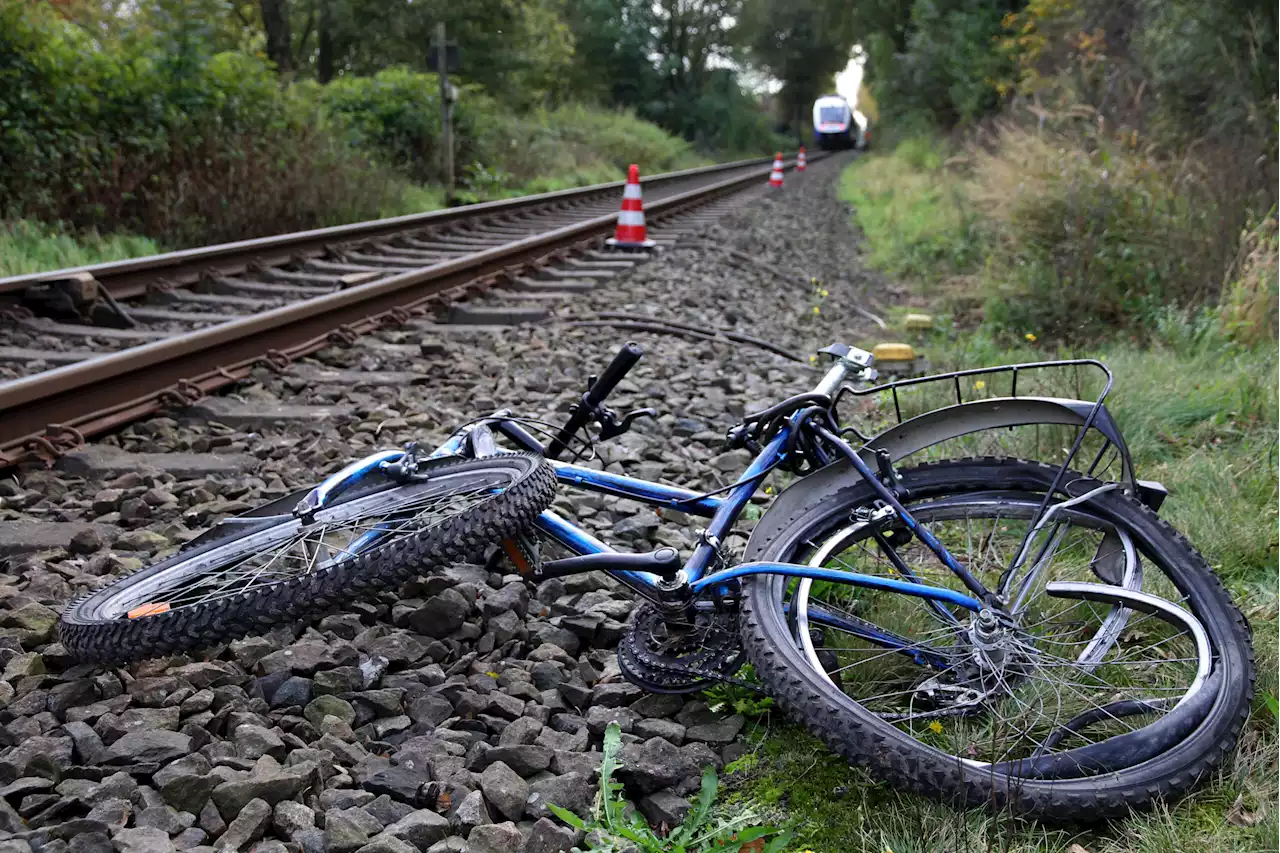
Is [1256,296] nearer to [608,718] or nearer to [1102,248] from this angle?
[1102,248]

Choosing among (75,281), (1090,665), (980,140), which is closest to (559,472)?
(1090,665)

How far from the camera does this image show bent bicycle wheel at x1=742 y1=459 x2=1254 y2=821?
208 centimetres

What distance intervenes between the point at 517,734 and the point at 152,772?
79 centimetres

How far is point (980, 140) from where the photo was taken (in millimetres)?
19922

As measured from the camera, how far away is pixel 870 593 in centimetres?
302

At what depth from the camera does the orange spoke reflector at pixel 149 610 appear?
2559 mm

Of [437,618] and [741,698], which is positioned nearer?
[741,698]

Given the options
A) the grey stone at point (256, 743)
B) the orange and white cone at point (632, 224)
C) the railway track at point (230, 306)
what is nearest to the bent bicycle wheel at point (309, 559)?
the grey stone at point (256, 743)

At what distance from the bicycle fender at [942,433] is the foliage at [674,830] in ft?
1.96

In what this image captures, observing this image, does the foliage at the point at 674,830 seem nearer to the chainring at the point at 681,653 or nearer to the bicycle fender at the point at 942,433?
the chainring at the point at 681,653

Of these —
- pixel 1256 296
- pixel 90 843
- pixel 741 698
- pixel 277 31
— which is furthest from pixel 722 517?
pixel 277 31

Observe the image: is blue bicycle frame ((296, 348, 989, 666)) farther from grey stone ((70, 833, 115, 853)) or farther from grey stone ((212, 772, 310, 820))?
grey stone ((70, 833, 115, 853))

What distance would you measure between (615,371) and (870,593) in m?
0.97

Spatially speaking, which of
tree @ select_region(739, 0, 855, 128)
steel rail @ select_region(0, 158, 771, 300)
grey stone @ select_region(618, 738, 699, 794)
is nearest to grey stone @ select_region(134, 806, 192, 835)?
grey stone @ select_region(618, 738, 699, 794)
